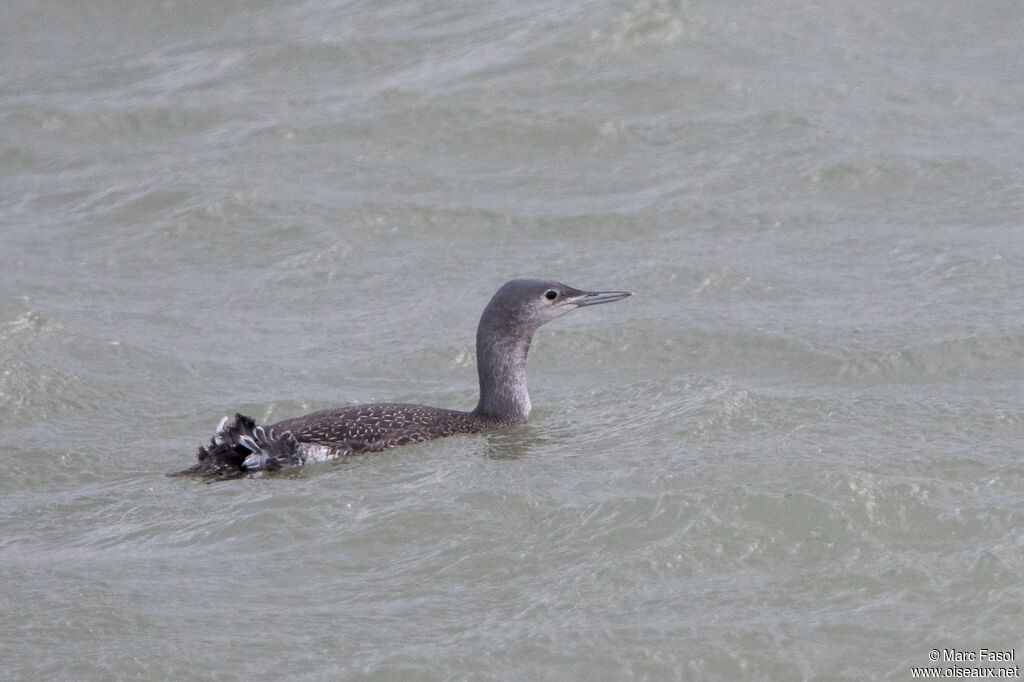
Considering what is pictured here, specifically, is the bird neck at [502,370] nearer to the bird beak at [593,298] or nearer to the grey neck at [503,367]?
the grey neck at [503,367]

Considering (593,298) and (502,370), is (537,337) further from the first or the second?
(502,370)

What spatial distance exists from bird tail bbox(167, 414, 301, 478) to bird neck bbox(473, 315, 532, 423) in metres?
Result: 1.13

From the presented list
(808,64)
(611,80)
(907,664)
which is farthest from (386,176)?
(907,664)

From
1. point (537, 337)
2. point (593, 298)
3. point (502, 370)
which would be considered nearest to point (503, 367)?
point (502, 370)

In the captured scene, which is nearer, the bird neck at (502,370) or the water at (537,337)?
the water at (537,337)

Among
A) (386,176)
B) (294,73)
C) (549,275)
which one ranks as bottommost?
(549,275)

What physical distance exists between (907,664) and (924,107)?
7.45 m

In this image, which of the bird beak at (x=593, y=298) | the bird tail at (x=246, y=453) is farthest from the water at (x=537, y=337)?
the bird beak at (x=593, y=298)

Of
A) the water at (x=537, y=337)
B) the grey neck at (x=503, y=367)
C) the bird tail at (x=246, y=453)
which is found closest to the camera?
the water at (x=537, y=337)

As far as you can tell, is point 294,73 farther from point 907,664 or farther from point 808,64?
point 907,664

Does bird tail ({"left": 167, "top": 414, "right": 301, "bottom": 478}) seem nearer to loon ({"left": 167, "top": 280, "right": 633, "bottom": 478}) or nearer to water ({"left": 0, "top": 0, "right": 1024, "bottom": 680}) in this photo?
loon ({"left": 167, "top": 280, "right": 633, "bottom": 478})

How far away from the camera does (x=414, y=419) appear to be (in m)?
7.77

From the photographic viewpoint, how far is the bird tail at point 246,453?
24.4 ft

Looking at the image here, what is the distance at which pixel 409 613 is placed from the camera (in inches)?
234
